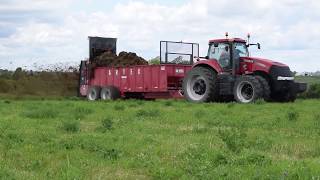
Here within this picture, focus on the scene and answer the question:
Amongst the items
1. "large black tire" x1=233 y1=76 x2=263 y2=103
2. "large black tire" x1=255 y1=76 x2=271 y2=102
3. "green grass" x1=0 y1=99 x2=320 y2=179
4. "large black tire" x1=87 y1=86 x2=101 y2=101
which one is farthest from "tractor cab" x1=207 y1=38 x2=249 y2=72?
"large black tire" x1=87 y1=86 x2=101 y2=101

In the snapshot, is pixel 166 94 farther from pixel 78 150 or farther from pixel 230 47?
pixel 78 150

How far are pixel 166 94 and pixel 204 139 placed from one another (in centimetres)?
1584

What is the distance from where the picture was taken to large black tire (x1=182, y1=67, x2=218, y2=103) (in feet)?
77.9

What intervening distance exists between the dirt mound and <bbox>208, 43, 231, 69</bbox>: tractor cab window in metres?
7.29

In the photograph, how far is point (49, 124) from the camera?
46.8 ft

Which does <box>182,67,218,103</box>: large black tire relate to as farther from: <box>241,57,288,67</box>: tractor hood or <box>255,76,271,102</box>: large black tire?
<box>255,76,271,102</box>: large black tire

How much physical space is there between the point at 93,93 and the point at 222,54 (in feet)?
31.5

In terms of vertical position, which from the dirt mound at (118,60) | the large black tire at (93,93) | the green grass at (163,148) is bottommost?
the green grass at (163,148)

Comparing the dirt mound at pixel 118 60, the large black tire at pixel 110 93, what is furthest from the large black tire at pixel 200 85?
the dirt mound at pixel 118 60

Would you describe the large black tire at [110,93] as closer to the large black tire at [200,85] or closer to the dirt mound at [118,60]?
the dirt mound at [118,60]

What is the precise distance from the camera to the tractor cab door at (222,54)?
2378 cm

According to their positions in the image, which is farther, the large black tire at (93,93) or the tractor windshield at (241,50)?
the large black tire at (93,93)

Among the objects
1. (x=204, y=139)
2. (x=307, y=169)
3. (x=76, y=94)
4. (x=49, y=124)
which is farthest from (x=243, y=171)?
(x=76, y=94)

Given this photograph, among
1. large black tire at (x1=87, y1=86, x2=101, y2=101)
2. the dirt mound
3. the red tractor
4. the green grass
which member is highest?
the dirt mound
